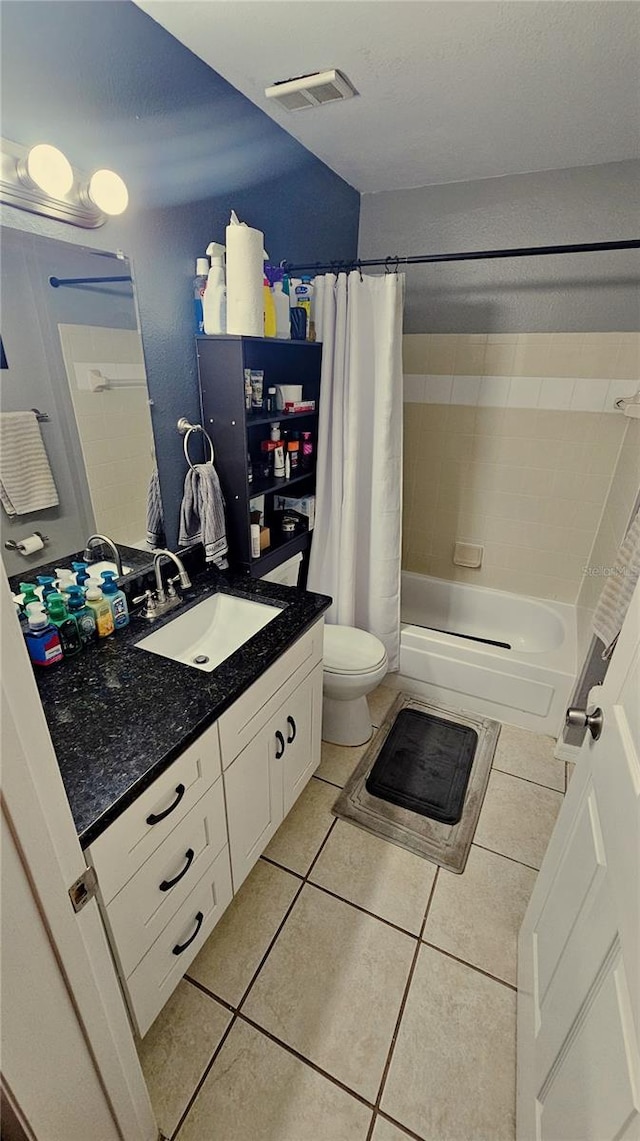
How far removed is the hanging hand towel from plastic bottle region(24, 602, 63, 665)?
4.73ft

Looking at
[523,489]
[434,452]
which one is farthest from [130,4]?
[523,489]

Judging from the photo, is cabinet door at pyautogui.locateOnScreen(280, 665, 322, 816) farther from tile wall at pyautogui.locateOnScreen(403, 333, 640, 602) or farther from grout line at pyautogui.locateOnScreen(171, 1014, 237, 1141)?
tile wall at pyautogui.locateOnScreen(403, 333, 640, 602)

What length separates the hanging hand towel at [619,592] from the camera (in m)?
1.31

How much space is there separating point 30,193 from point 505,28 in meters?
1.31

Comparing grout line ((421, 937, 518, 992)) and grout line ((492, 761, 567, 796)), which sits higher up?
grout line ((492, 761, 567, 796))

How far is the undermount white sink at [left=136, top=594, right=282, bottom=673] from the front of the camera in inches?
58.4

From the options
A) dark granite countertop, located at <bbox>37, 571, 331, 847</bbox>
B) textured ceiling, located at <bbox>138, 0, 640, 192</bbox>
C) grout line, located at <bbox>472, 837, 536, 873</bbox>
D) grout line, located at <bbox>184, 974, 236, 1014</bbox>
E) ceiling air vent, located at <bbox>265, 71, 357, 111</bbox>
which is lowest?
grout line, located at <bbox>184, 974, 236, 1014</bbox>

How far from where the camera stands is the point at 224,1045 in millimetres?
1193

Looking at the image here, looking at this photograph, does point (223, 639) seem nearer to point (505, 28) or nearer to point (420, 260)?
point (420, 260)

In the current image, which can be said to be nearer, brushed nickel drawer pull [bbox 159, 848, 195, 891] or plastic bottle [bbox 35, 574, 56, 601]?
brushed nickel drawer pull [bbox 159, 848, 195, 891]

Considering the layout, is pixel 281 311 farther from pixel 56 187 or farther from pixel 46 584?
pixel 46 584

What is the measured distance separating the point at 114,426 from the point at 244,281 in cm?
61

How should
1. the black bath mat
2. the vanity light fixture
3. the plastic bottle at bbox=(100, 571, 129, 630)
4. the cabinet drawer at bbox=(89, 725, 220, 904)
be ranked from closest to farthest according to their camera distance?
1. the cabinet drawer at bbox=(89, 725, 220, 904)
2. the vanity light fixture
3. the plastic bottle at bbox=(100, 571, 129, 630)
4. the black bath mat

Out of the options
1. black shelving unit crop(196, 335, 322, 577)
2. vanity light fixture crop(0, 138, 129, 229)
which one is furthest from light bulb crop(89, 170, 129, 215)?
black shelving unit crop(196, 335, 322, 577)
